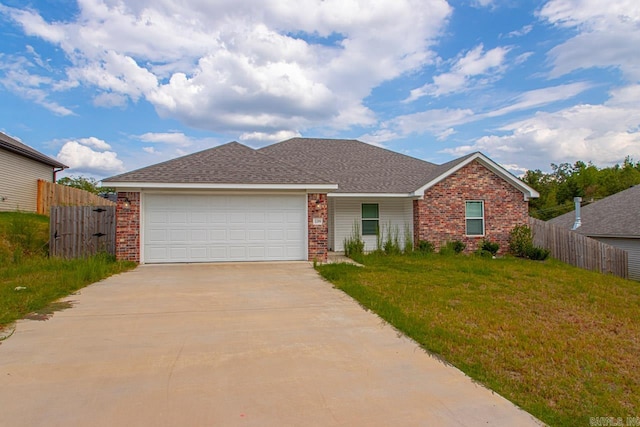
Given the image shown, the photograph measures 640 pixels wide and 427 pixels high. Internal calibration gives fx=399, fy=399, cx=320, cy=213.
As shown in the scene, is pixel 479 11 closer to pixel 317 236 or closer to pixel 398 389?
pixel 317 236

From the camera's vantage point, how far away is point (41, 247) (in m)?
12.6

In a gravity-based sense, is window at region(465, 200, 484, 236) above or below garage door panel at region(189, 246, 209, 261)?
above

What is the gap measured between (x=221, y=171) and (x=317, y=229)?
3591mm

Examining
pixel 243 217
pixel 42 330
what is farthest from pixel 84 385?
pixel 243 217

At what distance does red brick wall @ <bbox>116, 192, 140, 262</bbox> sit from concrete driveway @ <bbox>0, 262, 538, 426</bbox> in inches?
214

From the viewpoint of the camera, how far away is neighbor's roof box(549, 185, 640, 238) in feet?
71.2

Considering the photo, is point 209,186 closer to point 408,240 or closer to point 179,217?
point 179,217

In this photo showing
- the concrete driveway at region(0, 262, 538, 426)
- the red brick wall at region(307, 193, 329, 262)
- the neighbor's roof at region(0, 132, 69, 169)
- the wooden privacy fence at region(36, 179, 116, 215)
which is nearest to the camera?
the concrete driveway at region(0, 262, 538, 426)

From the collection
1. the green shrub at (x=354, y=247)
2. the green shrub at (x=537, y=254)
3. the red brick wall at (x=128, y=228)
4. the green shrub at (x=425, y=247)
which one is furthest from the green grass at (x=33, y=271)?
the green shrub at (x=537, y=254)

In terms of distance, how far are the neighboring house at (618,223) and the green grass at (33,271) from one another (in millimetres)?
23854

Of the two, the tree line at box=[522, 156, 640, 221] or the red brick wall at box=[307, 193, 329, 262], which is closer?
the red brick wall at box=[307, 193, 329, 262]

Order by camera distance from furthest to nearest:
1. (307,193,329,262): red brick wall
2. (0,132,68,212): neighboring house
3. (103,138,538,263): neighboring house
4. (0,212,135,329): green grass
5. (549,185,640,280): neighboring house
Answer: (549,185,640,280): neighboring house, (0,132,68,212): neighboring house, (307,193,329,262): red brick wall, (103,138,538,263): neighboring house, (0,212,135,329): green grass

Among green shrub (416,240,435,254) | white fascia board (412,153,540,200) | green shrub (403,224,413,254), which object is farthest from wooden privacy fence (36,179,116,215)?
white fascia board (412,153,540,200)

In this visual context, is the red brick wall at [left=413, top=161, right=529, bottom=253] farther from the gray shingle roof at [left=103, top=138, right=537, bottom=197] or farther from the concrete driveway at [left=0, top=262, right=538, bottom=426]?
the concrete driveway at [left=0, top=262, right=538, bottom=426]
